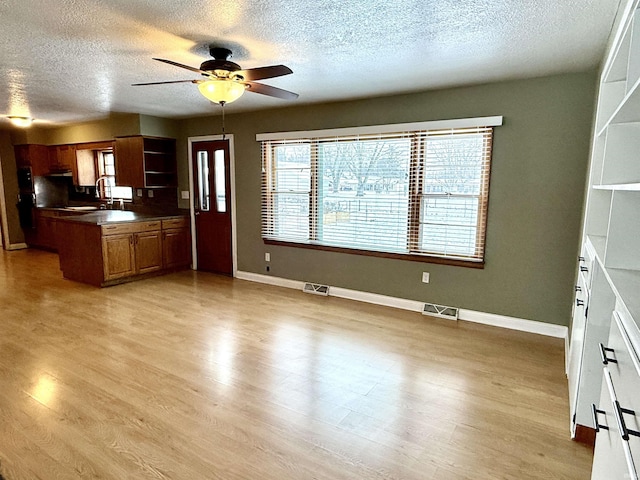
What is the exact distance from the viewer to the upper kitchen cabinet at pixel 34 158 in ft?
24.3

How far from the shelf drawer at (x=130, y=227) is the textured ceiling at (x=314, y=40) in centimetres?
176

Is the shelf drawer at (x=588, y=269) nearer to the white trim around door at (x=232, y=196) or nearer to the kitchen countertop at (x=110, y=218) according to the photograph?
the white trim around door at (x=232, y=196)

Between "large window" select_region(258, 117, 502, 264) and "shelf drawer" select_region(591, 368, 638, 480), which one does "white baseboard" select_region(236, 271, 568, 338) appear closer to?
"large window" select_region(258, 117, 502, 264)

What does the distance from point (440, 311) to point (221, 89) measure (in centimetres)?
303

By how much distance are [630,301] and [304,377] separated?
2088 millimetres

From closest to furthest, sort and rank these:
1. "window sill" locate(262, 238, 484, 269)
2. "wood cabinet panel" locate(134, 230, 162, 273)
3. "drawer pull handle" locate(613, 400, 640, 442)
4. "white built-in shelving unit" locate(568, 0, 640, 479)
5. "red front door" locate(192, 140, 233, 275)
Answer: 1. "drawer pull handle" locate(613, 400, 640, 442)
2. "white built-in shelving unit" locate(568, 0, 640, 479)
3. "window sill" locate(262, 238, 484, 269)
4. "wood cabinet panel" locate(134, 230, 162, 273)
5. "red front door" locate(192, 140, 233, 275)

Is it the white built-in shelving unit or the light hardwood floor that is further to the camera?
the light hardwood floor

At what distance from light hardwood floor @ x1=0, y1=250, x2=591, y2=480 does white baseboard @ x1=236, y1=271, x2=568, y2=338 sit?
15 centimetres

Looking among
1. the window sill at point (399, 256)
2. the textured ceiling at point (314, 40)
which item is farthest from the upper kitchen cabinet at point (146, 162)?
the window sill at point (399, 256)

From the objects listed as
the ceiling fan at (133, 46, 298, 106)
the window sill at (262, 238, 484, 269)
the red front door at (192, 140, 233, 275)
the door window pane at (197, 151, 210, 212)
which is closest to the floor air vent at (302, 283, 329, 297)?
the window sill at (262, 238, 484, 269)

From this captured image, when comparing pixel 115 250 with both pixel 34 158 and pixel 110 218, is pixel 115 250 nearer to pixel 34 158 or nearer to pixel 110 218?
pixel 110 218

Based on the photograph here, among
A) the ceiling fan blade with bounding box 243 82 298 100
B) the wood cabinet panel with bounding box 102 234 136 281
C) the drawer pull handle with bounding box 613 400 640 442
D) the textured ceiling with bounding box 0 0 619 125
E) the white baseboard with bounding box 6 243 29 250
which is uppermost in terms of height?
the textured ceiling with bounding box 0 0 619 125

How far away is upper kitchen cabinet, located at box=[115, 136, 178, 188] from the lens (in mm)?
5844

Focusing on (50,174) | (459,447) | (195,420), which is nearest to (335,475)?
(459,447)
